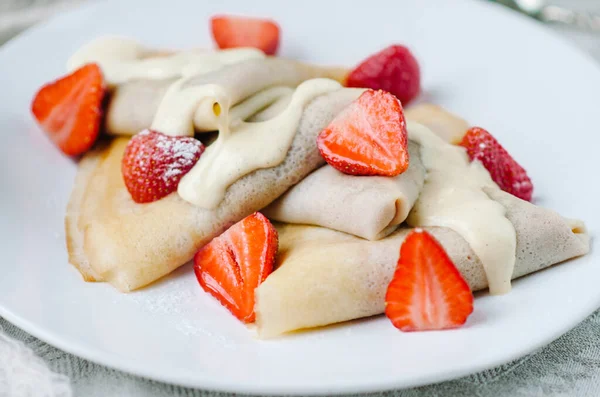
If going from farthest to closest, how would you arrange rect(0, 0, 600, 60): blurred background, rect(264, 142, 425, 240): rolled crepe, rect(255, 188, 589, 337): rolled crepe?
rect(0, 0, 600, 60): blurred background, rect(264, 142, 425, 240): rolled crepe, rect(255, 188, 589, 337): rolled crepe

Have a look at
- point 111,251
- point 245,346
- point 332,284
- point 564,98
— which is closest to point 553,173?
point 564,98

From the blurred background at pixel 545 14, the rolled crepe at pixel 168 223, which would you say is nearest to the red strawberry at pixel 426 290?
the rolled crepe at pixel 168 223

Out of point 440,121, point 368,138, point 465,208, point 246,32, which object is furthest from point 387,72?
point 465,208

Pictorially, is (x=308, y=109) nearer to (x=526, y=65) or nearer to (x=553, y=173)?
(x=553, y=173)

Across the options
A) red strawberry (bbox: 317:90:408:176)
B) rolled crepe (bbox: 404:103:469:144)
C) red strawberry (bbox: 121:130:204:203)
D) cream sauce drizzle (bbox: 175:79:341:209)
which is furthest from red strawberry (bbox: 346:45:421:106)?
red strawberry (bbox: 121:130:204:203)

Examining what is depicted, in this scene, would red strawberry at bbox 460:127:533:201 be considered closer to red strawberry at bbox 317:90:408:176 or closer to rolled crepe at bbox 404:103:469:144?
rolled crepe at bbox 404:103:469:144

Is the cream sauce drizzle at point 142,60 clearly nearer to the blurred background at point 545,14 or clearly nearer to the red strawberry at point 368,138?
the red strawberry at point 368,138
